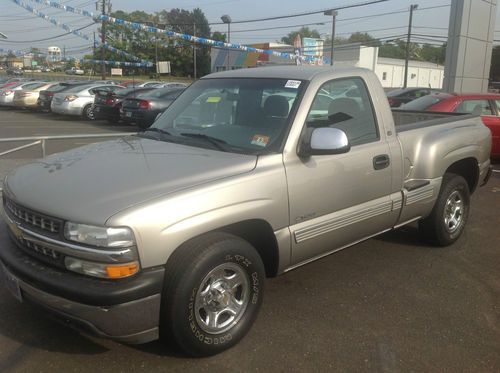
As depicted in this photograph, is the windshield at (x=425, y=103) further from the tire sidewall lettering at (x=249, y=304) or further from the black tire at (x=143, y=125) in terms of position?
the black tire at (x=143, y=125)

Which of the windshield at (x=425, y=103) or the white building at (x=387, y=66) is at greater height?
the white building at (x=387, y=66)

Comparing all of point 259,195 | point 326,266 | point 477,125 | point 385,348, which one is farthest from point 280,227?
point 477,125

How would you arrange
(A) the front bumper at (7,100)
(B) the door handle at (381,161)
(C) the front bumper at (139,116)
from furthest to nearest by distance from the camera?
(A) the front bumper at (7,100) < (C) the front bumper at (139,116) < (B) the door handle at (381,161)

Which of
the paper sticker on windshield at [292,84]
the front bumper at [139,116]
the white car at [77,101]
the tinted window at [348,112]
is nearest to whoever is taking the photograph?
the paper sticker on windshield at [292,84]

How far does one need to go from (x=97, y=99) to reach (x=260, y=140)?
56.4ft

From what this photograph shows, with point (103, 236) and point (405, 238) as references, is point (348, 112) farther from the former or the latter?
point (103, 236)

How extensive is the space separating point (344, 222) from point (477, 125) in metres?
2.64


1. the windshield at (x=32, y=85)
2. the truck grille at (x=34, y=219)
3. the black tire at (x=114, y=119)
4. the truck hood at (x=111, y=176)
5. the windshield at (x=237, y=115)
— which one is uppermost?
the windshield at (x=237, y=115)

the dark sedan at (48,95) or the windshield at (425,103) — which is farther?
the dark sedan at (48,95)

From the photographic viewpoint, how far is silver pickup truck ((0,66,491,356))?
269 centimetres

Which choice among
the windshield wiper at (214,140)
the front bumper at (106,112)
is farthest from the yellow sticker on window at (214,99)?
the front bumper at (106,112)

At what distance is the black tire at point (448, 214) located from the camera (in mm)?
4984

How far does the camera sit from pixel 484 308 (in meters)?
3.88

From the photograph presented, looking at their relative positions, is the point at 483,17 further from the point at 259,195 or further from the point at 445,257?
the point at 259,195
